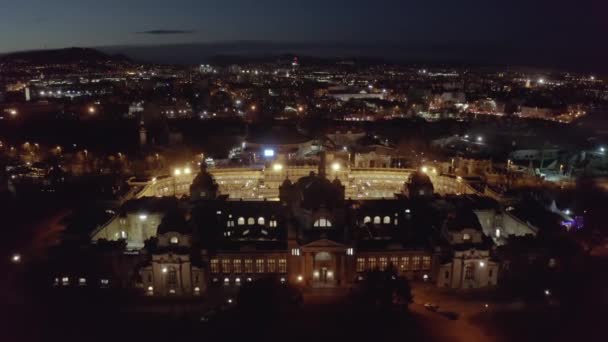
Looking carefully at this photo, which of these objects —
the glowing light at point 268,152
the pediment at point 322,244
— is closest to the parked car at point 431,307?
the pediment at point 322,244

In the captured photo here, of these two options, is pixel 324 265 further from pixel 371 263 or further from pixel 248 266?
pixel 248 266

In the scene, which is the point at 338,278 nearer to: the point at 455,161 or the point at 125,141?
the point at 455,161

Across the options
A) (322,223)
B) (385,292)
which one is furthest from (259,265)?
(385,292)

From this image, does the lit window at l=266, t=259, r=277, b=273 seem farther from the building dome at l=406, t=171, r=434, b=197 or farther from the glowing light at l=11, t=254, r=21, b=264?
the glowing light at l=11, t=254, r=21, b=264

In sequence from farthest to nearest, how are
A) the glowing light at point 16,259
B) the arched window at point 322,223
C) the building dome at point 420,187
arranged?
1. the building dome at point 420,187
2. the glowing light at point 16,259
3. the arched window at point 322,223

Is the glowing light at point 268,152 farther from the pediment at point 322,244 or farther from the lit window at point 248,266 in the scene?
the pediment at point 322,244

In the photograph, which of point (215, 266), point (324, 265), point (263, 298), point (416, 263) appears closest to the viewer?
point (263, 298)

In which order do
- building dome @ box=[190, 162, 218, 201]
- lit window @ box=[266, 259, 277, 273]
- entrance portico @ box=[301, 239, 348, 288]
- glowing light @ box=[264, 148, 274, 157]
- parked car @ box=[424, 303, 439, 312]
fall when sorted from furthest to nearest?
glowing light @ box=[264, 148, 274, 157]
building dome @ box=[190, 162, 218, 201]
lit window @ box=[266, 259, 277, 273]
entrance portico @ box=[301, 239, 348, 288]
parked car @ box=[424, 303, 439, 312]

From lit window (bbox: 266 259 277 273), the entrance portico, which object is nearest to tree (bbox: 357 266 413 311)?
the entrance portico

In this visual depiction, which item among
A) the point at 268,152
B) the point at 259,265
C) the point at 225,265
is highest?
the point at 268,152

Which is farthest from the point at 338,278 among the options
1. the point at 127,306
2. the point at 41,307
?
the point at 41,307

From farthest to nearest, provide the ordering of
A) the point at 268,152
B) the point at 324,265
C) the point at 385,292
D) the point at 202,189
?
the point at 268,152, the point at 202,189, the point at 324,265, the point at 385,292
